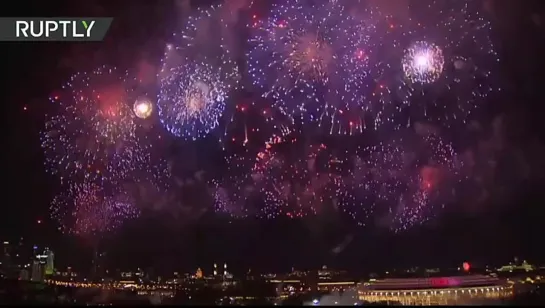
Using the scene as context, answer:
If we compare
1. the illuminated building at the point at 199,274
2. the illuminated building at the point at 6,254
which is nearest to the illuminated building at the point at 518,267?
the illuminated building at the point at 199,274

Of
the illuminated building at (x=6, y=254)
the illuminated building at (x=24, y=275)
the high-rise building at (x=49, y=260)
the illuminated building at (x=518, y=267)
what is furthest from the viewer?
the illuminated building at (x=518, y=267)

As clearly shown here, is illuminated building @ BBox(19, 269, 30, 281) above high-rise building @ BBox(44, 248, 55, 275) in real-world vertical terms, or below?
below

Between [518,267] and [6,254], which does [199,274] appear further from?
[518,267]

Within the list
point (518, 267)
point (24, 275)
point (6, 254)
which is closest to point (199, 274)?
point (6, 254)

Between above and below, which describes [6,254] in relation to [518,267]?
above

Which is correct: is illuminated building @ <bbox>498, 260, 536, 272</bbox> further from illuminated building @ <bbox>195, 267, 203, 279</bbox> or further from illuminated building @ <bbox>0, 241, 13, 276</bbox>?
illuminated building @ <bbox>0, 241, 13, 276</bbox>

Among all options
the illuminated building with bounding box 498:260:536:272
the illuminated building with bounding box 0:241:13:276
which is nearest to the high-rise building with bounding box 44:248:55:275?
the illuminated building with bounding box 0:241:13:276

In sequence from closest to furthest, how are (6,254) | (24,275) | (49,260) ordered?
(24,275) → (6,254) → (49,260)

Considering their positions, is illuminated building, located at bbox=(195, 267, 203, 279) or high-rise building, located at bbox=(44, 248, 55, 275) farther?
illuminated building, located at bbox=(195, 267, 203, 279)

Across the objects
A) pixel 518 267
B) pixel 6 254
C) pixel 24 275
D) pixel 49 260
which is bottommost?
pixel 518 267

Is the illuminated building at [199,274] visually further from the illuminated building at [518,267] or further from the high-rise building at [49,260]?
the illuminated building at [518,267]

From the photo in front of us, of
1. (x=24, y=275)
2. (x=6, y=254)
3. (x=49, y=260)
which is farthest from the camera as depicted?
(x=49, y=260)

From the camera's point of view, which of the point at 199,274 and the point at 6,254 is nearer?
the point at 6,254
